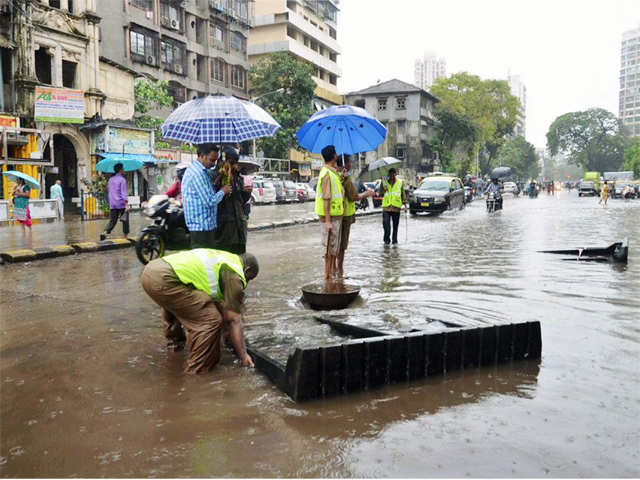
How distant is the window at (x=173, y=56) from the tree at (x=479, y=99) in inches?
1455

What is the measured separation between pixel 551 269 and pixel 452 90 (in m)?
66.5

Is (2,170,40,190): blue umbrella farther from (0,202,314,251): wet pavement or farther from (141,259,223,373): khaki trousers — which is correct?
(141,259,223,373): khaki trousers

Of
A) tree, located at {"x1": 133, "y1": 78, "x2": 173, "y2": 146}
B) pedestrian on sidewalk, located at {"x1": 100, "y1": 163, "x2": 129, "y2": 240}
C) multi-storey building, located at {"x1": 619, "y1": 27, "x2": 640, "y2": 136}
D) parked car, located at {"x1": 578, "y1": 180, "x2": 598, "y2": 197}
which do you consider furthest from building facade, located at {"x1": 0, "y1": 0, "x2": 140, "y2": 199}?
multi-storey building, located at {"x1": 619, "y1": 27, "x2": 640, "y2": 136}

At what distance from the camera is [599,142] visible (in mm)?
102250

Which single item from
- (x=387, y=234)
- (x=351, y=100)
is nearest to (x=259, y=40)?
(x=351, y=100)

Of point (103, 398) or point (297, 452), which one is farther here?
point (103, 398)

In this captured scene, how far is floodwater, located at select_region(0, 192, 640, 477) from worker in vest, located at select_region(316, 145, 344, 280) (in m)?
0.81

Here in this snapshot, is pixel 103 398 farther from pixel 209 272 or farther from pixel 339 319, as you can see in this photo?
pixel 339 319

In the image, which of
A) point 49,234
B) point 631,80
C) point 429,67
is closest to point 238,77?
point 49,234

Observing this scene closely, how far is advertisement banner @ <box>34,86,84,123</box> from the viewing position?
25.3 meters

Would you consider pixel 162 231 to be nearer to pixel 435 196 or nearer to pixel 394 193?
pixel 394 193

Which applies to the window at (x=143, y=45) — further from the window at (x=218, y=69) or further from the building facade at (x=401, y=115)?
the building facade at (x=401, y=115)

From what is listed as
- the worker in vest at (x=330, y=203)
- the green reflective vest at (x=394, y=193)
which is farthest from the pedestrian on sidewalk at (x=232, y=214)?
the green reflective vest at (x=394, y=193)

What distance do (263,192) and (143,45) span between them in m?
13.0
